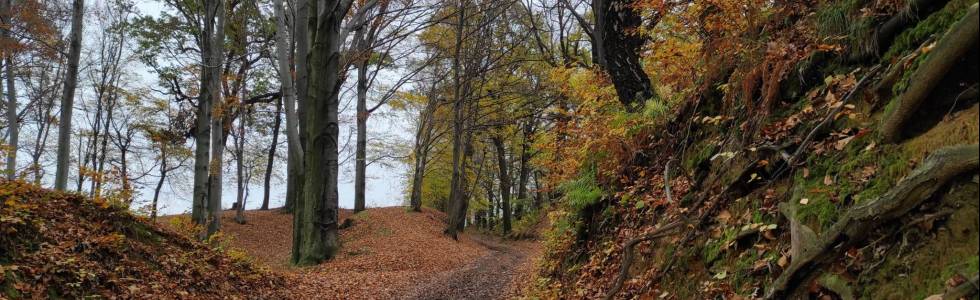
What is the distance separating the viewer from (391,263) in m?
13.2

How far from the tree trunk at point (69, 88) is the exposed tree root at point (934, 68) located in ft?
48.7

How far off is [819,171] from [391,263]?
1123cm

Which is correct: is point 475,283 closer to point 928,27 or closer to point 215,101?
point 928,27

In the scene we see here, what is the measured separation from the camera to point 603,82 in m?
9.12

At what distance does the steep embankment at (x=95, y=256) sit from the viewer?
4.64 meters

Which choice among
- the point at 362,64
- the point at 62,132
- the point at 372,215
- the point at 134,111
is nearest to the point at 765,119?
the point at 62,132

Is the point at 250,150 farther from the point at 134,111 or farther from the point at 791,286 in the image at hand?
the point at 791,286

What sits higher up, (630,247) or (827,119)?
(827,119)

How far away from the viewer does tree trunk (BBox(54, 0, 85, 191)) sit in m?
11.7

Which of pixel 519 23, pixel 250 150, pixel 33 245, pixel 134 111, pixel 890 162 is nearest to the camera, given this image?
pixel 890 162

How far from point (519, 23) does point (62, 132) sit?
14.4 m

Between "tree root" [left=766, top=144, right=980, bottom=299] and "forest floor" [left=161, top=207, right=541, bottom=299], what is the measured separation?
20.5ft

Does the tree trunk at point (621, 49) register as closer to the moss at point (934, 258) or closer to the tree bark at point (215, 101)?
the moss at point (934, 258)

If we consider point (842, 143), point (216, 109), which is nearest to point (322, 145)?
point (216, 109)
